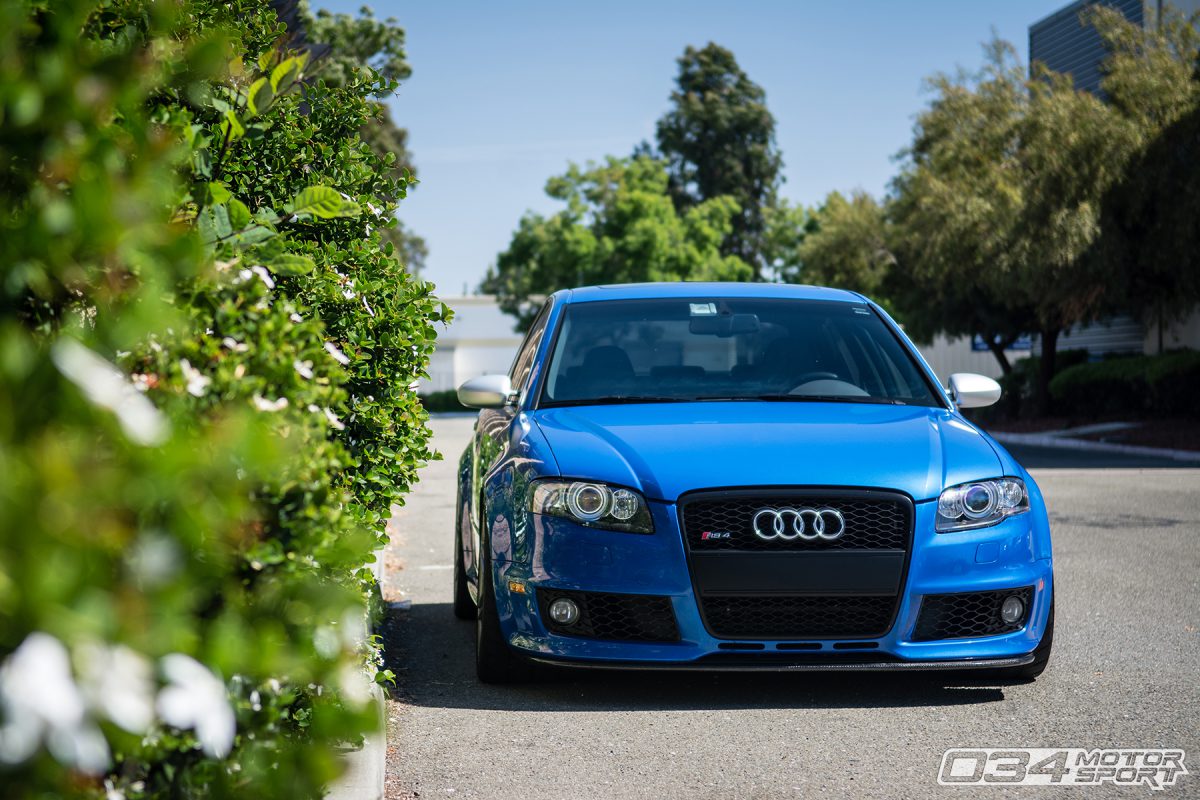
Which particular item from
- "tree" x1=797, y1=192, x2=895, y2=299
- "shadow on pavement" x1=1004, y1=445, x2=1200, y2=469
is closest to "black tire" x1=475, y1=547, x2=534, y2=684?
"shadow on pavement" x1=1004, y1=445, x2=1200, y2=469

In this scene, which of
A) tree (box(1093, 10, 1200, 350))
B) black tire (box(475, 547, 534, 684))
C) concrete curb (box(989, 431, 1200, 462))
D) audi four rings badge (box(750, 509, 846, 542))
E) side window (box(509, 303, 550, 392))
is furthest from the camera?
tree (box(1093, 10, 1200, 350))

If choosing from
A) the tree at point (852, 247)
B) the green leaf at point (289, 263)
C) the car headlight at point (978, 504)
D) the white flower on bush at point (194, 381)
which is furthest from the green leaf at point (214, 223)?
the tree at point (852, 247)

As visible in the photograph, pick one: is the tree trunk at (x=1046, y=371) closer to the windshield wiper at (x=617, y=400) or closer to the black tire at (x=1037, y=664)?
the windshield wiper at (x=617, y=400)

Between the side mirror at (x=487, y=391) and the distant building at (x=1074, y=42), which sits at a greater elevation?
the distant building at (x=1074, y=42)

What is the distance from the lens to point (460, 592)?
755 cm

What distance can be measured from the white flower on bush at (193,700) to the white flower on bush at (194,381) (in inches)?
34.9

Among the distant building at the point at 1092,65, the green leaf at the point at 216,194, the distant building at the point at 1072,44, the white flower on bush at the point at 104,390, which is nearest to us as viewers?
the white flower on bush at the point at 104,390

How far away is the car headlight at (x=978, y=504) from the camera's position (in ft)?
17.3

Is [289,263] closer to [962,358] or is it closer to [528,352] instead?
[528,352]

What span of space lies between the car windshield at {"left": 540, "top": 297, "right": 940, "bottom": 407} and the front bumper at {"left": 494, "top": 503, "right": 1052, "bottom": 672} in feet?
4.00

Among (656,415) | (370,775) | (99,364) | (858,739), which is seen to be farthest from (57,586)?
(656,415)

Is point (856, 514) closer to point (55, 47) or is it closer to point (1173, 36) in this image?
point (55, 47)

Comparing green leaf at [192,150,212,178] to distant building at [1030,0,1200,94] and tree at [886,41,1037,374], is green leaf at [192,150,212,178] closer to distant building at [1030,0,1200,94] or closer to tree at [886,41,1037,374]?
Answer: tree at [886,41,1037,374]

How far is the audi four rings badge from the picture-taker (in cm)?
515
